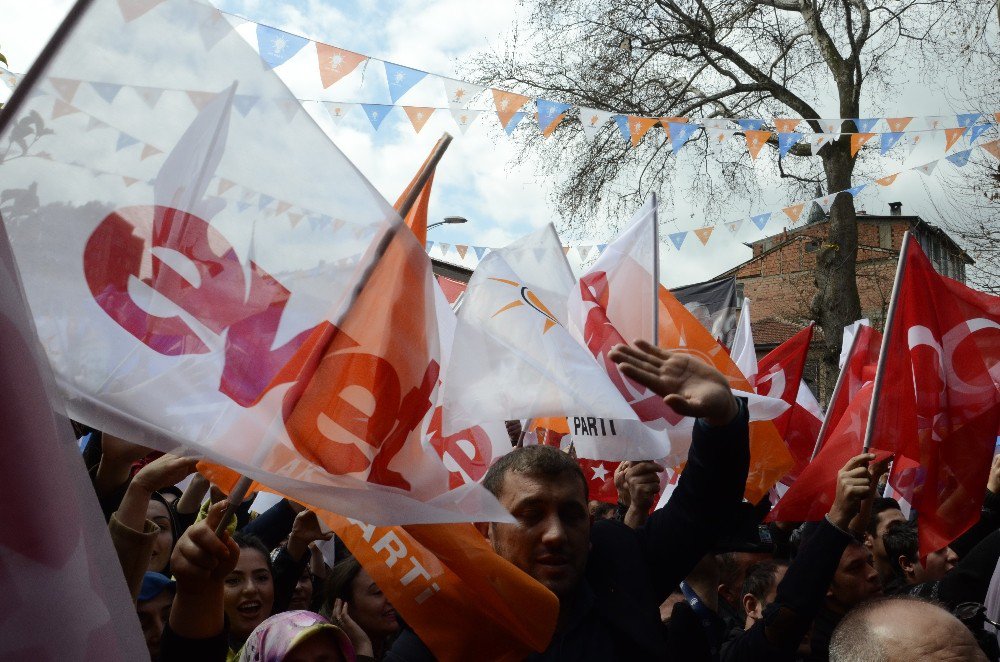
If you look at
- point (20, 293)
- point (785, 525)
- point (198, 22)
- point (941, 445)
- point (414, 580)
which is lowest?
point (785, 525)

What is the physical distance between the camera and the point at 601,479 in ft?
16.5

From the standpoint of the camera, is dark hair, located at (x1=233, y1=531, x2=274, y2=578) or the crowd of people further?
dark hair, located at (x1=233, y1=531, x2=274, y2=578)

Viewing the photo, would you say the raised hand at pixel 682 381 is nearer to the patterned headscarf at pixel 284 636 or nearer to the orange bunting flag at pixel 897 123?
the patterned headscarf at pixel 284 636

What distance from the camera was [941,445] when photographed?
4246mm

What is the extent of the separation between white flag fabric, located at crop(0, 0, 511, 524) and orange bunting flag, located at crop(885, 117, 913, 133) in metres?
6.20

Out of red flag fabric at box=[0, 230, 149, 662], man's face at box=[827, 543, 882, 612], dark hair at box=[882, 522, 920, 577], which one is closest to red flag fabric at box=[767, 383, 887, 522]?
man's face at box=[827, 543, 882, 612]

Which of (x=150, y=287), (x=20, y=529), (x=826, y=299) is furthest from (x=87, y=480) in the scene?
(x=826, y=299)

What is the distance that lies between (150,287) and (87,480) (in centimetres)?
80

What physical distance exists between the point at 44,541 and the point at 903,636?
6.10 feet

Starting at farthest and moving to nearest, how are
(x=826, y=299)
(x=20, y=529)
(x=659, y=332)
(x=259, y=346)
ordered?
(x=826, y=299) < (x=659, y=332) < (x=259, y=346) < (x=20, y=529)

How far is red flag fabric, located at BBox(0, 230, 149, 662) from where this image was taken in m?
1.05

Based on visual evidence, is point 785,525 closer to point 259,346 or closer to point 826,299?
point 259,346

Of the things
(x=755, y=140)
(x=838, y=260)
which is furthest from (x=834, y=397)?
(x=838, y=260)

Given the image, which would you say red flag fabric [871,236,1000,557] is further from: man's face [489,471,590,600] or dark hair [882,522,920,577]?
man's face [489,471,590,600]
